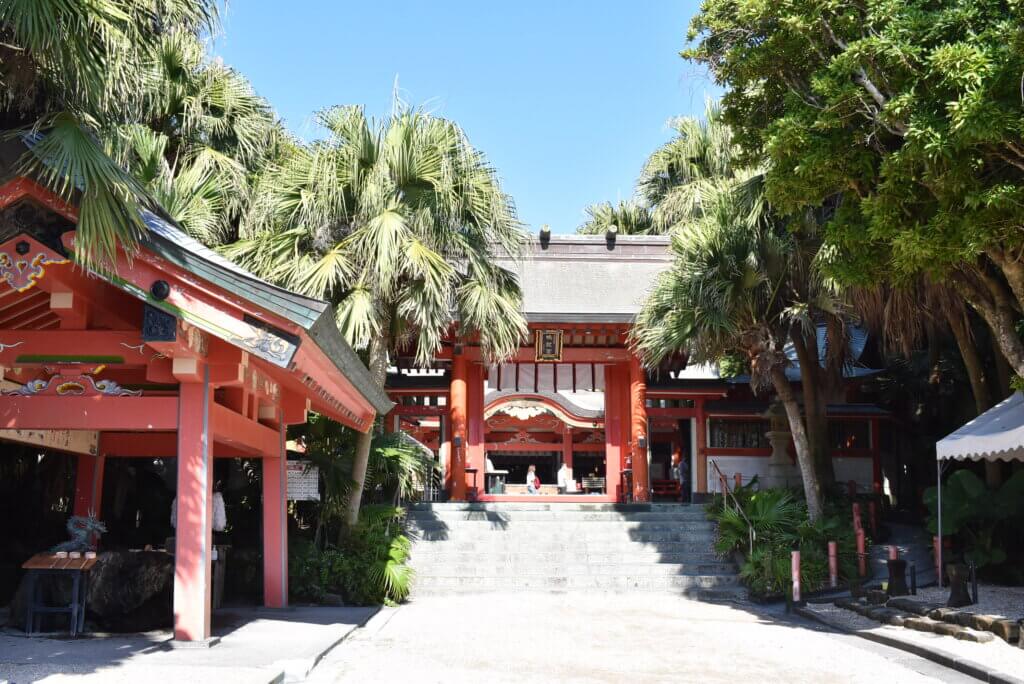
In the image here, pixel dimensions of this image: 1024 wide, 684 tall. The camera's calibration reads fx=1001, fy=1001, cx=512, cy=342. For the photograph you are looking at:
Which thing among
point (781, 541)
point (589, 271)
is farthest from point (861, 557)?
point (589, 271)

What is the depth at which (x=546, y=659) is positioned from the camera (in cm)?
936

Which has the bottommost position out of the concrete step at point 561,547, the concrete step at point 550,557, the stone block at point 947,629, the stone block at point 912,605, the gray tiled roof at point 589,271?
the stone block at point 947,629

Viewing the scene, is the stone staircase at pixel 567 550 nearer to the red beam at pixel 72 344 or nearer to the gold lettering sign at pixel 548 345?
the gold lettering sign at pixel 548 345

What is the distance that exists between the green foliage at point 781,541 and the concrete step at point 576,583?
640mm

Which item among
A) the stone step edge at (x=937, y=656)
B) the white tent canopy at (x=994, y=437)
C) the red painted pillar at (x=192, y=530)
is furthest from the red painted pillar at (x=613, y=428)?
the red painted pillar at (x=192, y=530)

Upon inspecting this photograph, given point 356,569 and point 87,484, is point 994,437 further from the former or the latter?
point 87,484

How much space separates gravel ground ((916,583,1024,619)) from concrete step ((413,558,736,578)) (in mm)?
4074

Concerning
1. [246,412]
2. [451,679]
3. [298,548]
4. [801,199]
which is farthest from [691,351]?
[451,679]

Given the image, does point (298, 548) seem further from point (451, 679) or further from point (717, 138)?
point (717, 138)

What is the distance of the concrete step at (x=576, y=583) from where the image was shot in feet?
53.0

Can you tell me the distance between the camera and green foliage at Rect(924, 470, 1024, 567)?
45.9 ft

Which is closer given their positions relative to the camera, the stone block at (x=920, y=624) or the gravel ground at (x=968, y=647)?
the gravel ground at (x=968, y=647)

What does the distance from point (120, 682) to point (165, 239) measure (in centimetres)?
348

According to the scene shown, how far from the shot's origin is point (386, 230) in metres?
13.8
